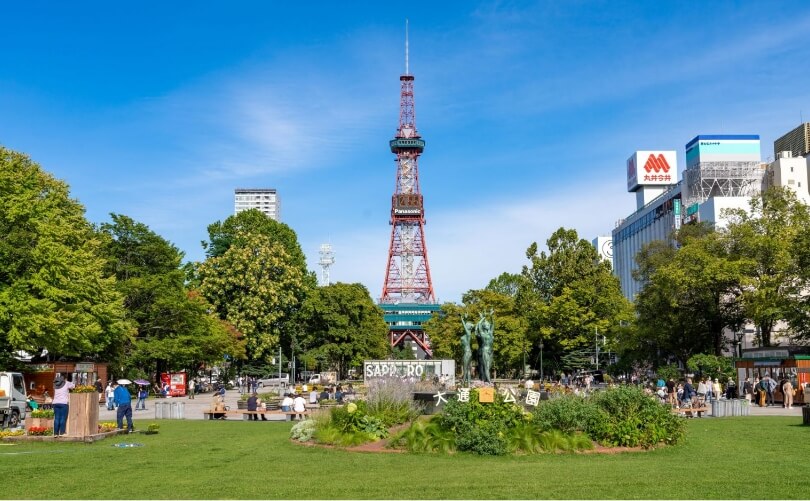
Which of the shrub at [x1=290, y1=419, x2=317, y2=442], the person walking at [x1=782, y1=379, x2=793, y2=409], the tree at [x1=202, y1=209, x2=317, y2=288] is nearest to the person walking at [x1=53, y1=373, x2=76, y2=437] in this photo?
the shrub at [x1=290, y1=419, x2=317, y2=442]

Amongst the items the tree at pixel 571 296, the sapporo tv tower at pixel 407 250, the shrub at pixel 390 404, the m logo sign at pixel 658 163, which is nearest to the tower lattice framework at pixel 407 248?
the sapporo tv tower at pixel 407 250

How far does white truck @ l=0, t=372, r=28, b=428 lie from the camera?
25.2 meters

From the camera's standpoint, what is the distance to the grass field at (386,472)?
12.7m

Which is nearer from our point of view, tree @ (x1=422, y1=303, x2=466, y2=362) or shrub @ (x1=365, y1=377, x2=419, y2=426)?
shrub @ (x1=365, y1=377, x2=419, y2=426)

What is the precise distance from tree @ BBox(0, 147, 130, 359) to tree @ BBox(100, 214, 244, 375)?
9834 mm

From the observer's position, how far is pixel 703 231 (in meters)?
63.0

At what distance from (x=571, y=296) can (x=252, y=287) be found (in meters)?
25.7

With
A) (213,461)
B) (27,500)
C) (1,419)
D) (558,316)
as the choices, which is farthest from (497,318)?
(27,500)

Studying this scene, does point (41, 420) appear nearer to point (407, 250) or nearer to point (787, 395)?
point (787, 395)

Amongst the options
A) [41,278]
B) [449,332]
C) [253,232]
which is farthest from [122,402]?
[449,332]

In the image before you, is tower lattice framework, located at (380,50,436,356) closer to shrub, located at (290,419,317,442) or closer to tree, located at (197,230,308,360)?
tree, located at (197,230,308,360)

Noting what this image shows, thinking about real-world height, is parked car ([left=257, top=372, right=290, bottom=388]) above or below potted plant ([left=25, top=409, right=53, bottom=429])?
below

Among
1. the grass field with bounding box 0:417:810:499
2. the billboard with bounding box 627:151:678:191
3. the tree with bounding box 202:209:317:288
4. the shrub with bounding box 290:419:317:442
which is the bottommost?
the grass field with bounding box 0:417:810:499

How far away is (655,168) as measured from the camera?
134 m
